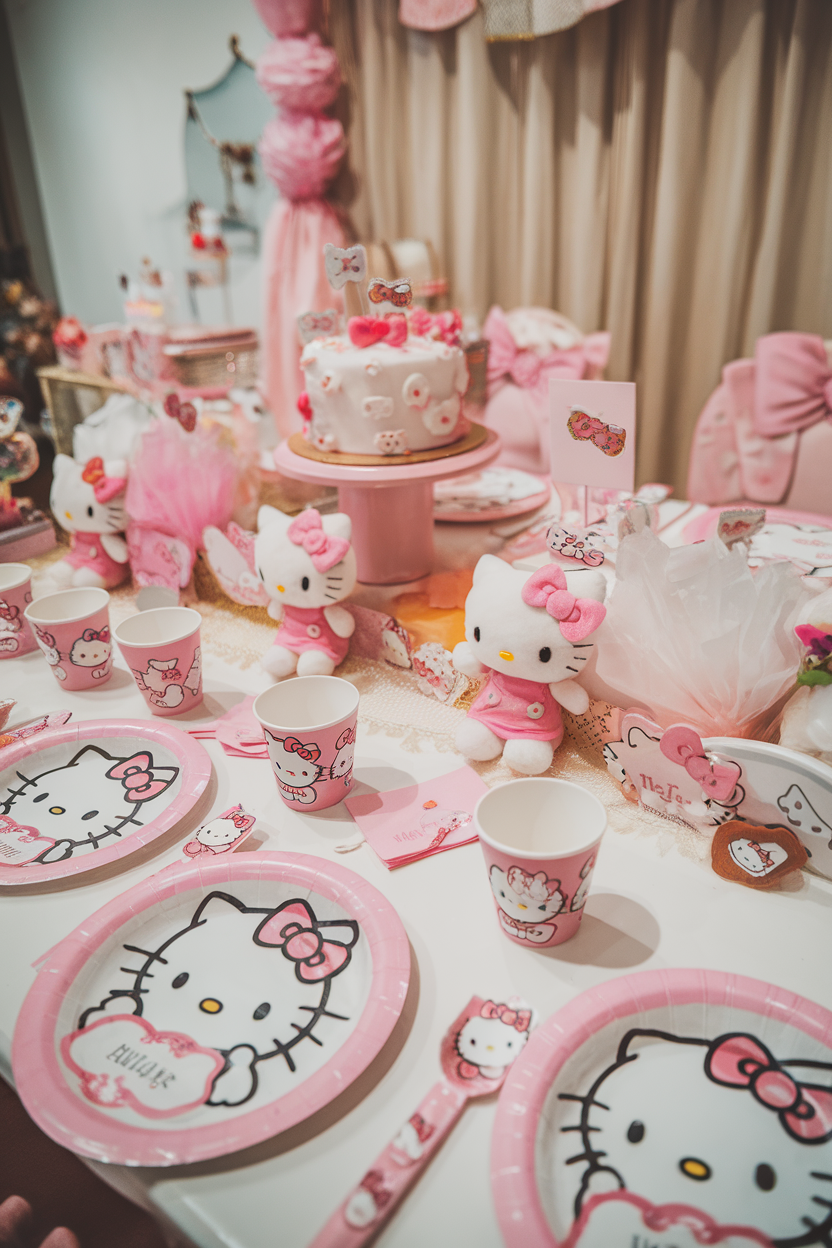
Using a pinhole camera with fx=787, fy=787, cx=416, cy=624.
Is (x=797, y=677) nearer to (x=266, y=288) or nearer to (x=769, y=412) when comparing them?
(x=769, y=412)

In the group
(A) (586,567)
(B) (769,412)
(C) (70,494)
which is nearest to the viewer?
(A) (586,567)

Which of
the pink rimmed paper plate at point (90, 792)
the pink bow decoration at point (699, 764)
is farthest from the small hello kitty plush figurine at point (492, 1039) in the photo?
the pink rimmed paper plate at point (90, 792)

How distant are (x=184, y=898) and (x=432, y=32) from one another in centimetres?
256

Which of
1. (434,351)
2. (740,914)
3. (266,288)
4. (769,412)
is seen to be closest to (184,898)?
(740,914)

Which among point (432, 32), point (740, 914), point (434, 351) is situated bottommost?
point (740, 914)

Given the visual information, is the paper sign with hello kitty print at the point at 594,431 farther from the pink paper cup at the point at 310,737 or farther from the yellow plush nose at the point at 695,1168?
the yellow plush nose at the point at 695,1168

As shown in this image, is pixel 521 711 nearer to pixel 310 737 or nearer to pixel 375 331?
pixel 310 737

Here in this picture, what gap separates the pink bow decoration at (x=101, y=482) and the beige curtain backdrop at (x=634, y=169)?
1526mm

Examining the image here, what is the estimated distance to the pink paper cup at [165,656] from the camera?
3.18ft

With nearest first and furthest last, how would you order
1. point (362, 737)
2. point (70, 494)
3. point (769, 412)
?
1. point (362, 737)
2. point (70, 494)
3. point (769, 412)

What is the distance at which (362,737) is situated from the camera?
99 cm

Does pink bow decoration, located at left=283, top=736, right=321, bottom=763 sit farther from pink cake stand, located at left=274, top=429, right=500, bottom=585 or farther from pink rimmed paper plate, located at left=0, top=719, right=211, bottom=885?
pink cake stand, located at left=274, top=429, right=500, bottom=585

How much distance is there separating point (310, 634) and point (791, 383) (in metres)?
1.19

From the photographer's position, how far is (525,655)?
2.74 feet
